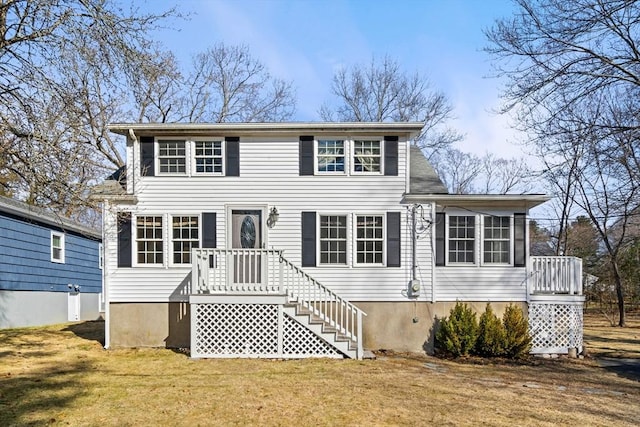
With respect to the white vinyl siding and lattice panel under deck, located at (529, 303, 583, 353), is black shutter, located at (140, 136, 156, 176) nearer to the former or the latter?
the white vinyl siding

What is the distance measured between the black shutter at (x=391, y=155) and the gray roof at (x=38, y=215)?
26.2 ft

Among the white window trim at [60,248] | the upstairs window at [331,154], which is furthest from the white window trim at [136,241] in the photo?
the white window trim at [60,248]

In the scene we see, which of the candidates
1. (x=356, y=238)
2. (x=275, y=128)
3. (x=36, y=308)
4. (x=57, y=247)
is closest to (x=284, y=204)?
(x=275, y=128)

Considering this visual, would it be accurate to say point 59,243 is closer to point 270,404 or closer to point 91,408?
point 91,408

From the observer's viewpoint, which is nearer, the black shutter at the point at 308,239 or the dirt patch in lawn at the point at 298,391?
the dirt patch in lawn at the point at 298,391

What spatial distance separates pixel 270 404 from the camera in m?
7.08

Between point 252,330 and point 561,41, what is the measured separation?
31.2 ft

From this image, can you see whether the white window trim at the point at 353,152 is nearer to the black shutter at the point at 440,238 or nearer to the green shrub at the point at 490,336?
the black shutter at the point at 440,238

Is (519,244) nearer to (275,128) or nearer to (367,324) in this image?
(367,324)

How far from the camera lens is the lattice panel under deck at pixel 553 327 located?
12047 millimetres

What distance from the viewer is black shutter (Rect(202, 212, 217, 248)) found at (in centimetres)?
1178

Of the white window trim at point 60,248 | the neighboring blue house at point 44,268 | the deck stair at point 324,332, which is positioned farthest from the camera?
the white window trim at point 60,248

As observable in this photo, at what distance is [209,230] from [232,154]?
1.97 m

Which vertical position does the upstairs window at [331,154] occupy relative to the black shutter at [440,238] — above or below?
above
